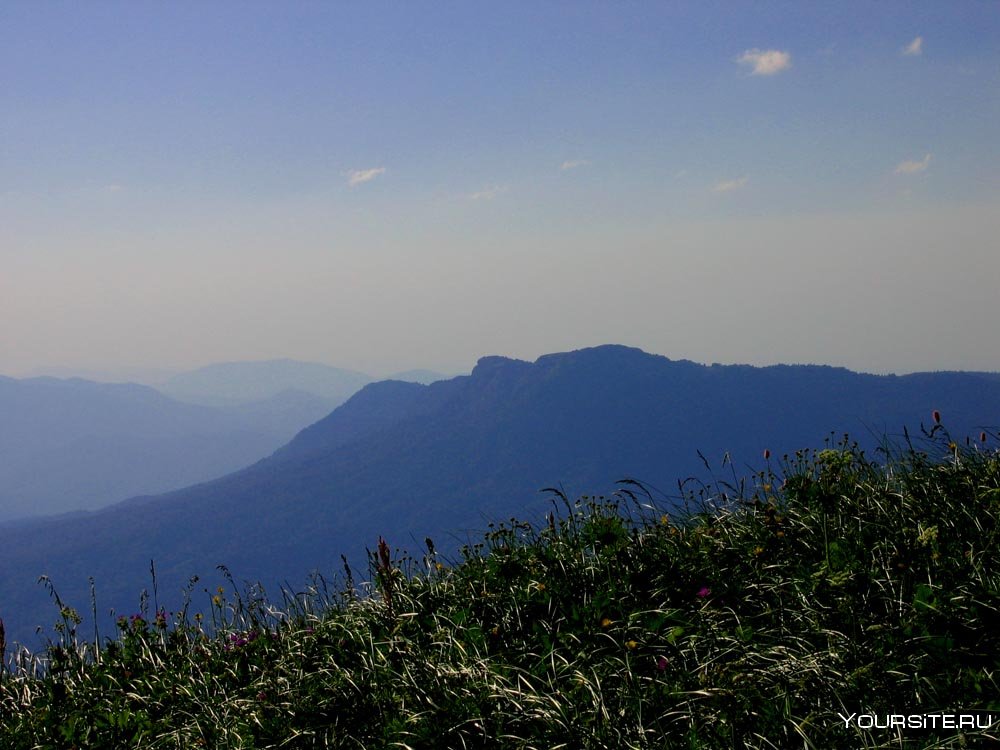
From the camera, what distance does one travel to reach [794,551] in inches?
239

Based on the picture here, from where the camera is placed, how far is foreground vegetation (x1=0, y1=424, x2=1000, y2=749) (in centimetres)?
412

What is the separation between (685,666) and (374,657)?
2274mm

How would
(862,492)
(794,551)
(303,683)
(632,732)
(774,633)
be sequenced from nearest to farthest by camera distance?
(632,732) → (774,633) → (303,683) → (794,551) → (862,492)

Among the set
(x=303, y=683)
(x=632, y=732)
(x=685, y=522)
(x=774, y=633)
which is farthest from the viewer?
(x=685, y=522)

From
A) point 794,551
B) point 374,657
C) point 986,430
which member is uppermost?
point 986,430

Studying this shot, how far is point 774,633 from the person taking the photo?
16.6 feet

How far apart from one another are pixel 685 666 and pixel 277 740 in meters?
2.56

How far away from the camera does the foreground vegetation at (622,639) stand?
412 centimetres

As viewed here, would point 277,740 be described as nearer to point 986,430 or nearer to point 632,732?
point 632,732

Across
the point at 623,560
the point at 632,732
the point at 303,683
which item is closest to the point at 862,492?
the point at 623,560

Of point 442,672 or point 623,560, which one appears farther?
point 623,560

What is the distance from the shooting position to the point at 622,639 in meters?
5.27

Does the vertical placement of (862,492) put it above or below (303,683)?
above

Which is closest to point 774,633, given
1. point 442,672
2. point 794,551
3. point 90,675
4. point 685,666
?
point 685,666
